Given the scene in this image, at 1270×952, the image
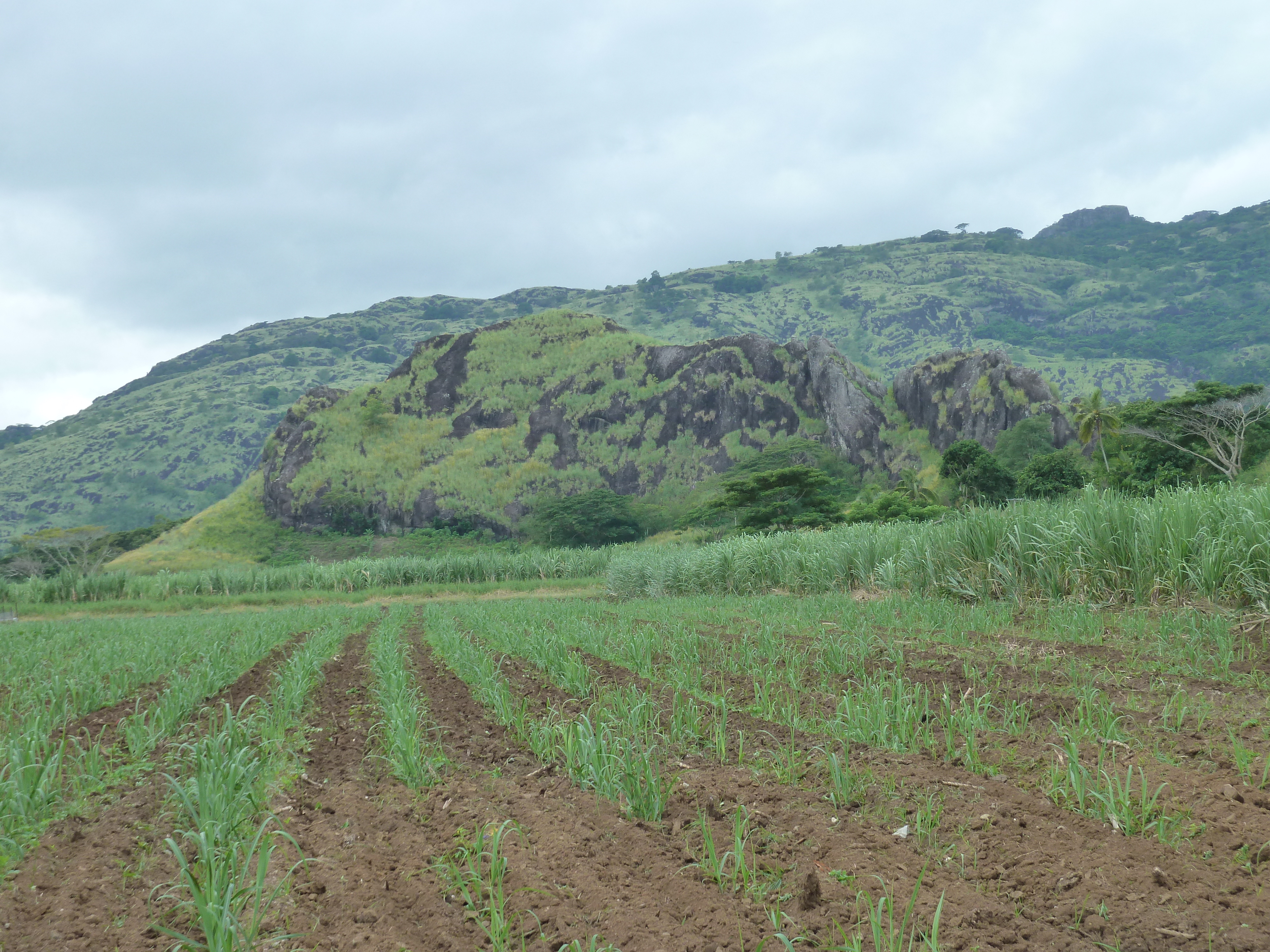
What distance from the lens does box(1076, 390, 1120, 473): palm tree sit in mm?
40219

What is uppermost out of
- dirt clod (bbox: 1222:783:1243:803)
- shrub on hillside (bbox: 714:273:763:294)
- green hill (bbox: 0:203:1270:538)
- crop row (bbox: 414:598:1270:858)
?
shrub on hillside (bbox: 714:273:763:294)

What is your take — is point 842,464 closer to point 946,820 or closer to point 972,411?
point 972,411

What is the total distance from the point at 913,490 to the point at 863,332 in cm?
10455

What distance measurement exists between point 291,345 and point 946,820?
218 m

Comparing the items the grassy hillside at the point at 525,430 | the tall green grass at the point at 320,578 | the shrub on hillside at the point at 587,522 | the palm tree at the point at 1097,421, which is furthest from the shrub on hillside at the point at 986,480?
the shrub on hillside at the point at 587,522

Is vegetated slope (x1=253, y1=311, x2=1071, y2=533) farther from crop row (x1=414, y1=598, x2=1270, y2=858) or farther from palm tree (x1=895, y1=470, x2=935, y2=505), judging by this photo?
crop row (x1=414, y1=598, x2=1270, y2=858)

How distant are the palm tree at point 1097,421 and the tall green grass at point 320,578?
30.0m

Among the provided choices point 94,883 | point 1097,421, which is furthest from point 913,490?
point 94,883

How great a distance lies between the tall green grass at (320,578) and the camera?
30266 millimetres

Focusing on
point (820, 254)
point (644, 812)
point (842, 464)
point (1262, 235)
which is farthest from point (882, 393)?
point (1262, 235)

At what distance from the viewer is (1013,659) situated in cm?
600

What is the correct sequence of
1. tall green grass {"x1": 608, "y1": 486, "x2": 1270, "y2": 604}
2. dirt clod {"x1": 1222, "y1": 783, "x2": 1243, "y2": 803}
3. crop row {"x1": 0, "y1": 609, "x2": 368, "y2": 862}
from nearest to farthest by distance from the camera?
1. dirt clod {"x1": 1222, "y1": 783, "x2": 1243, "y2": 803}
2. crop row {"x1": 0, "y1": 609, "x2": 368, "y2": 862}
3. tall green grass {"x1": 608, "y1": 486, "x2": 1270, "y2": 604}

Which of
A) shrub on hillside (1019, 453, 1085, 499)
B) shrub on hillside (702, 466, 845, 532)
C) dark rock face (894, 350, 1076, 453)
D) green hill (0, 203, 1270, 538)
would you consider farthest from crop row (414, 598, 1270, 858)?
green hill (0, 203, 1270, 538)

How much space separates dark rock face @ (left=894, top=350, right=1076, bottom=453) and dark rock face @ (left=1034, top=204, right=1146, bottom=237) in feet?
564
